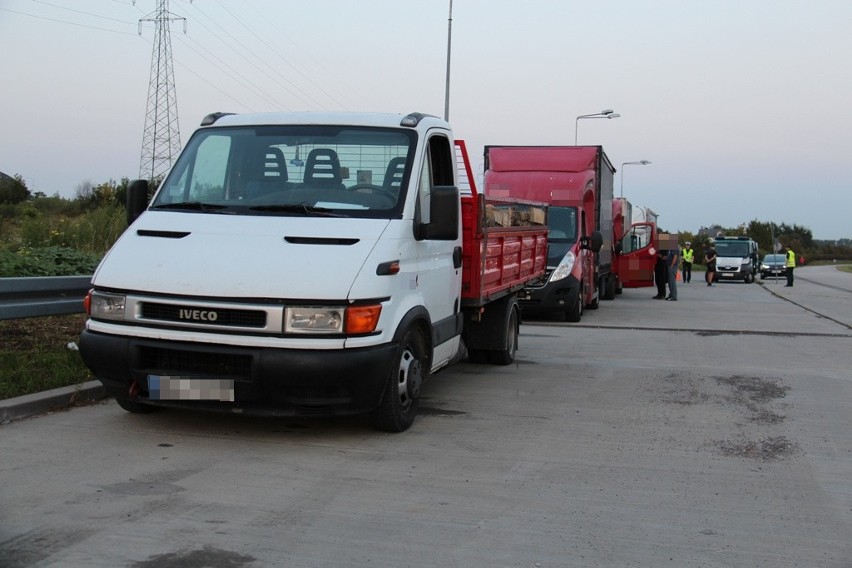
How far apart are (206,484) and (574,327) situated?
446 inches

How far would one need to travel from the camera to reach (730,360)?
447 inches

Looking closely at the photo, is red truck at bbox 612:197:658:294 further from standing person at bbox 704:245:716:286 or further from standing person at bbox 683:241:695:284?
standing person at bbox 704:245:716:286

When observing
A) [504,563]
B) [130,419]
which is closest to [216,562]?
[504,563]

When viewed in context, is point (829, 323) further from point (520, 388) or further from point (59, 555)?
point (59, 555)

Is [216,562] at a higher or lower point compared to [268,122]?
lower

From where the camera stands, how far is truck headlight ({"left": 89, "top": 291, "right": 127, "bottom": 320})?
6.14 m

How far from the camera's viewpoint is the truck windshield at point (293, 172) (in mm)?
6746

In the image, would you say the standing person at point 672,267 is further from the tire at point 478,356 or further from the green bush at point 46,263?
the green bush at point 46,263

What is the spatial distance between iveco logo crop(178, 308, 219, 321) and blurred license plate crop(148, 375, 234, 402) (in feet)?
1.28

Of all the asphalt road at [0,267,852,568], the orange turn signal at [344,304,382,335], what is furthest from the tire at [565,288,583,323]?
the orange turn signal at [344,304,382,335]

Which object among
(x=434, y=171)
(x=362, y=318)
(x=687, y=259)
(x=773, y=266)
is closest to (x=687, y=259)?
(x=687, y=259)

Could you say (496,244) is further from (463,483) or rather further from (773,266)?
(773,266)

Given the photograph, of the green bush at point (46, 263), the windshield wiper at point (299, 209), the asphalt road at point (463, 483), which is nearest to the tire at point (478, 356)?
the asphalt road at point (463, 483)

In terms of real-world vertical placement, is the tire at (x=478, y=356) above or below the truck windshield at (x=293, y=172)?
below
